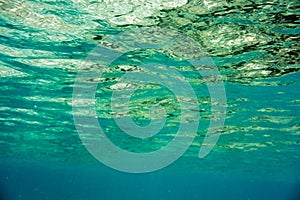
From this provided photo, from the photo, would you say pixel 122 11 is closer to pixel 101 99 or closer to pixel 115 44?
pixel 115 44

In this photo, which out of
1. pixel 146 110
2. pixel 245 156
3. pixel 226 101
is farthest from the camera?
pixel 245 156

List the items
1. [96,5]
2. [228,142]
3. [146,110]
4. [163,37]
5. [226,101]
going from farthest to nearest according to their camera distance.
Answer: [228,142] → [146,110] → [226,101] → [163,37] → [96,5]

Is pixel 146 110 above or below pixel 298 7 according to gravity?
below

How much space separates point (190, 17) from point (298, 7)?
3.50m

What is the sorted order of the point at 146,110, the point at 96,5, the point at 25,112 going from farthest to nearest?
the point at 25,112 → the point at 146,110 → the point at 96,5

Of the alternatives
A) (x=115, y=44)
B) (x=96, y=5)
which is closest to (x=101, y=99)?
(x=115, y=44)

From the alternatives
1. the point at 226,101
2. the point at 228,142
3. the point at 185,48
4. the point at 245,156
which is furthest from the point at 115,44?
the point at 245,156

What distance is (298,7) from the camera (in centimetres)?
905

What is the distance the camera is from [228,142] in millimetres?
31500

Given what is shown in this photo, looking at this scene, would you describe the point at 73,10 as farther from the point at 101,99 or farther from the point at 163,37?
the point at 101,99

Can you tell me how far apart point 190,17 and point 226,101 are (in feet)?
31.8

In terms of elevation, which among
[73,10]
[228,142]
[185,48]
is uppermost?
[73,10]

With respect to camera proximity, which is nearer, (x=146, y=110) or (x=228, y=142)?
(x=146, y=110)

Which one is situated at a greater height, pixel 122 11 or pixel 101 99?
pixel 122 11
